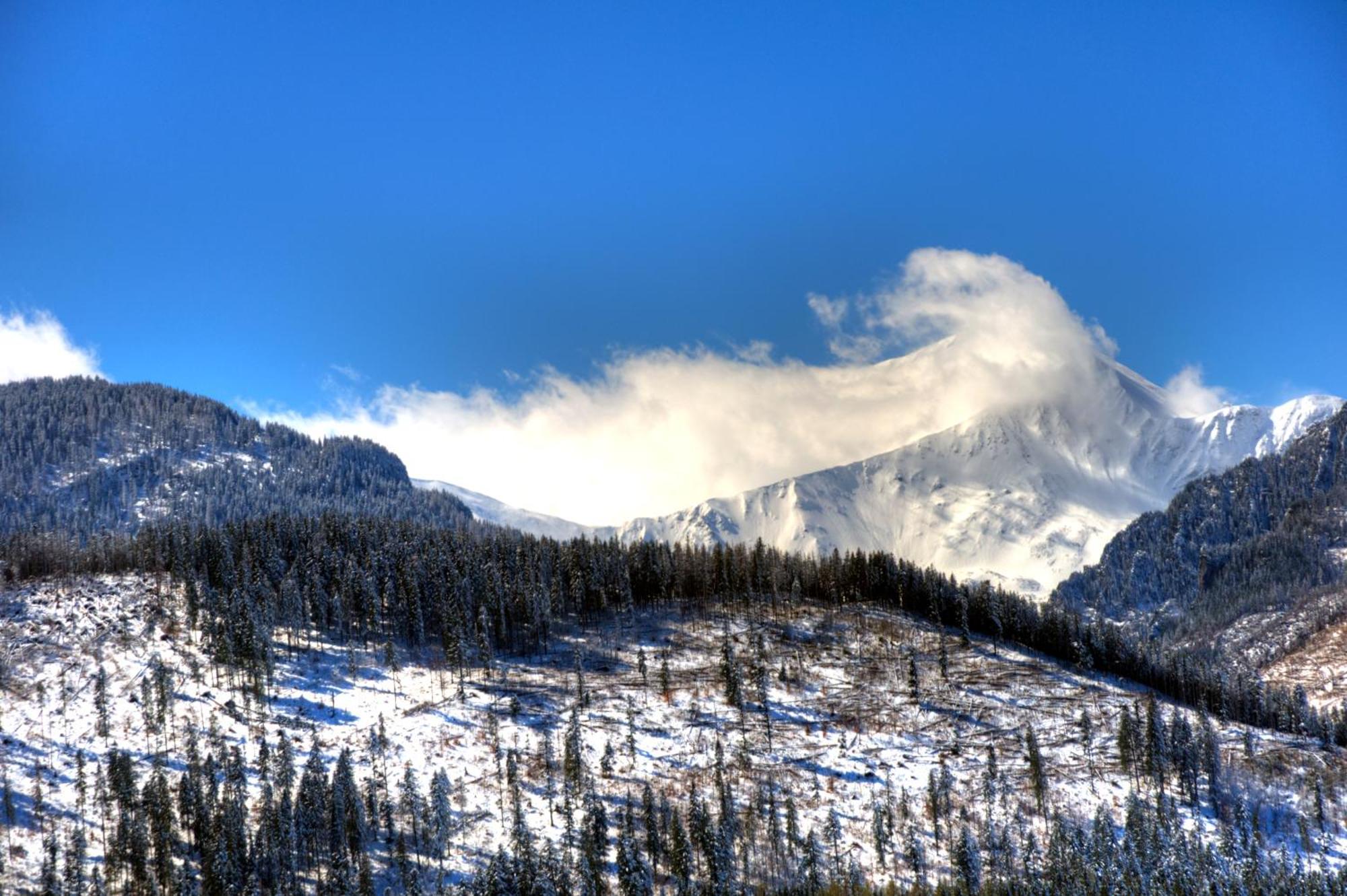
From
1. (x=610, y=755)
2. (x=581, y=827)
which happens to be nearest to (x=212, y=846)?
(x=581, y=827)

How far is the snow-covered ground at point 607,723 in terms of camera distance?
137500 millimetres

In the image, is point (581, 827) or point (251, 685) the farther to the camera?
point (251, 685)

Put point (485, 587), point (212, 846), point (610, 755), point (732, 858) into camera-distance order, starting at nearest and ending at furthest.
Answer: point (212, 846), point (732, 858), point (610, 755), point (485, 587)

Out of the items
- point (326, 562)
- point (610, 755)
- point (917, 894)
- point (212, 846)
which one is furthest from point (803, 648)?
point (212, 846)

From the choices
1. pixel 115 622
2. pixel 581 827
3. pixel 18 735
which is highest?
pixel 115 622

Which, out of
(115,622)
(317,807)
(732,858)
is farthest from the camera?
(115,622)

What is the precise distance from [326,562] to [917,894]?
13508cm

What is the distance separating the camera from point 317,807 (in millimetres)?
120500

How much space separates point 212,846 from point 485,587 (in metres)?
88.1

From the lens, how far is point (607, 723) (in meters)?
158

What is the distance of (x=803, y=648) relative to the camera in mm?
199625

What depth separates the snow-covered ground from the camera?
137500 mm

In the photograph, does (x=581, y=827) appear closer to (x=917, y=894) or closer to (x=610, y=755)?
(x=610, y=755)

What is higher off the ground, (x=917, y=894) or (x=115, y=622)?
(x=115, y=622)
